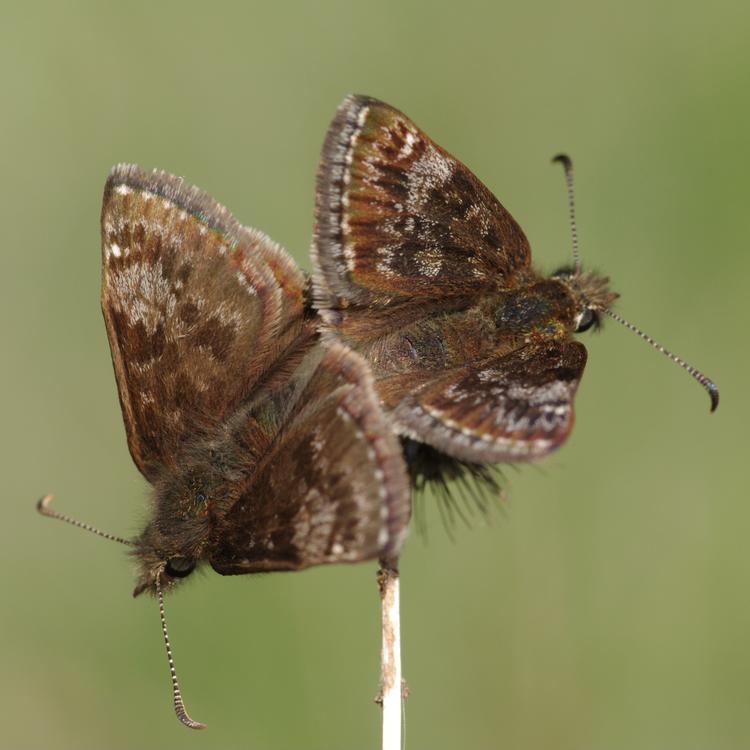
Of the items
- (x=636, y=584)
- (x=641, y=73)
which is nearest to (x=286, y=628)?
(x=636, y=584)

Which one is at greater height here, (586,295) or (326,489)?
(586,295)

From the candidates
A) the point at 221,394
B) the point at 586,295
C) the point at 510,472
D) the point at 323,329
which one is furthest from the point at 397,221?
the point at 510,472

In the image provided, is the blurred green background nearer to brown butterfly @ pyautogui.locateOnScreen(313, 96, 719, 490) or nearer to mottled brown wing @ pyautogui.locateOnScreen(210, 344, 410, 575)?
brown butterfly @ pyautogui.locateOnScreen(313, 96, 719, 490)

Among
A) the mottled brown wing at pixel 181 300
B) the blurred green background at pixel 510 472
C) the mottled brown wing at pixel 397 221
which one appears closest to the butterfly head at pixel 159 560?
the mottled brown wing at pixel 181 300

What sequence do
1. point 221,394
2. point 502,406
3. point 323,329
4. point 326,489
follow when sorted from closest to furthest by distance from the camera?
point 326,489, point 502,406, point 221,394, point 323,329

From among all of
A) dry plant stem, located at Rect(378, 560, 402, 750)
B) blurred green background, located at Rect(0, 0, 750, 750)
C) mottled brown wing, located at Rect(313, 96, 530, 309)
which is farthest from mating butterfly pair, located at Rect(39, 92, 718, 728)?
blurred green background, located at Rect(0, 0, 750, 750)

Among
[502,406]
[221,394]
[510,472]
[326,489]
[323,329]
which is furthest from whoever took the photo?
[510,472]

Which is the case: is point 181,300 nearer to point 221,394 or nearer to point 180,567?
point 221,394
